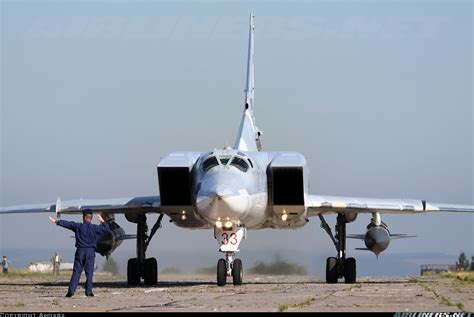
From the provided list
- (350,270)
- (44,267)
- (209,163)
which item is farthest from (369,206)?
(44,267)

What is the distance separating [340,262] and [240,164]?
4925mm

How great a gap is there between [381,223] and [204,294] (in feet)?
30.8

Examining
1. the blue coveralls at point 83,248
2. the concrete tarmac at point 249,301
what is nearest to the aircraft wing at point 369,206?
the concrete tarmac at point 249,301

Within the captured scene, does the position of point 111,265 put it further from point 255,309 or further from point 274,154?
point 255,309

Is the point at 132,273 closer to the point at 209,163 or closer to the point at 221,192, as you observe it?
the point at 209,163

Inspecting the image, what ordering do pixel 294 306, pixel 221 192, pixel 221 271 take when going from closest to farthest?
1. pixel 294 306
2. pixel 221 192
3. pixel 221 271

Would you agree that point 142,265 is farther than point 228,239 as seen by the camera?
Yes

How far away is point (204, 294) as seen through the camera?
17766 millimetres

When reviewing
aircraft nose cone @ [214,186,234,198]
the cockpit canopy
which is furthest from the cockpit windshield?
aircraft nose cone @ [214,186,234,198]

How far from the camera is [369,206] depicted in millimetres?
25125

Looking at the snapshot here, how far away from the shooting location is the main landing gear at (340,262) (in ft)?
83.9

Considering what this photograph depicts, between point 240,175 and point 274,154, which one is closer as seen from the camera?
point 240,175

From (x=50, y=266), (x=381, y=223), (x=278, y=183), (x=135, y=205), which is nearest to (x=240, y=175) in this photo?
(x=278, y=183)

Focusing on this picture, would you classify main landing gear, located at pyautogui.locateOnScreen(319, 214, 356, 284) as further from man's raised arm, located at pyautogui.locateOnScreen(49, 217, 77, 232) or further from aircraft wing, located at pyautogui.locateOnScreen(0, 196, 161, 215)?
man's raised arm, located at pyautogui.locateOnScreen(49, 217, 77, 232)
